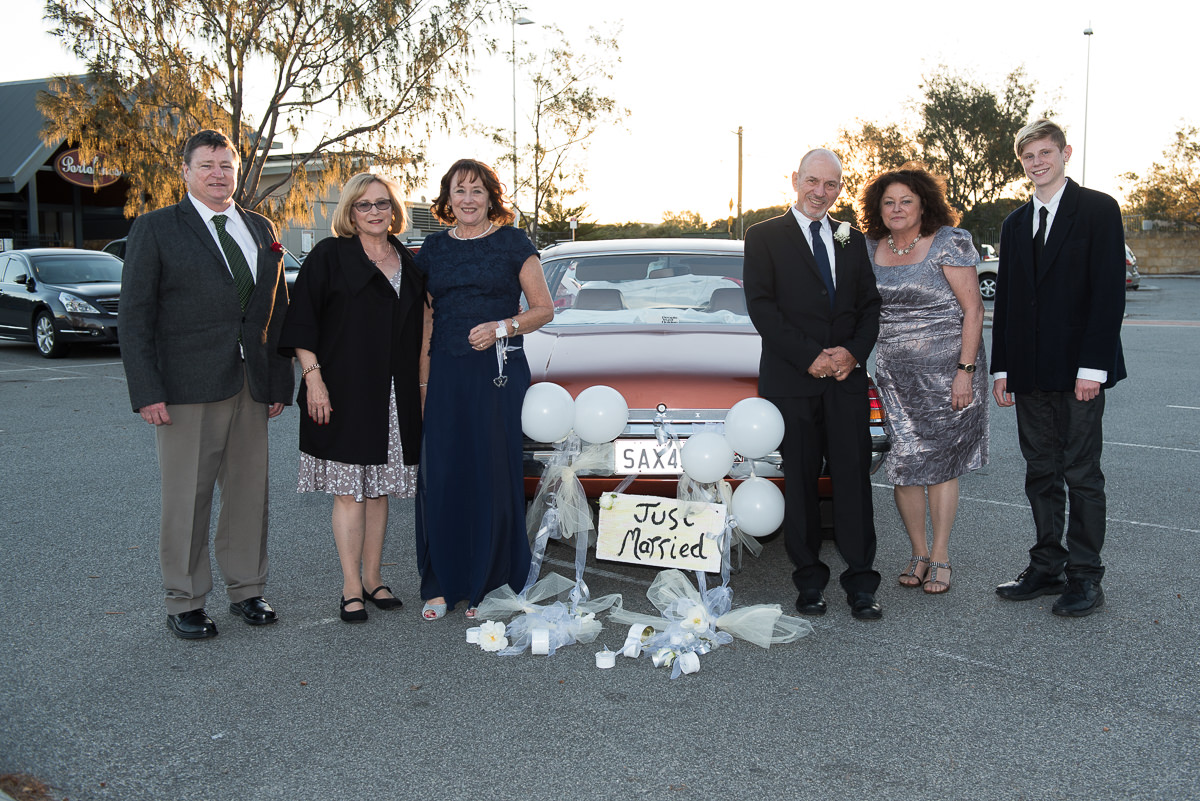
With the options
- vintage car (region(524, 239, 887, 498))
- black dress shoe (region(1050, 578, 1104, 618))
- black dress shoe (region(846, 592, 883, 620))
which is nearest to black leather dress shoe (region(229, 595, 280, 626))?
vintage car (region(524, 239, 887, 498))

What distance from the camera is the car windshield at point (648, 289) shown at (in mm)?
5188

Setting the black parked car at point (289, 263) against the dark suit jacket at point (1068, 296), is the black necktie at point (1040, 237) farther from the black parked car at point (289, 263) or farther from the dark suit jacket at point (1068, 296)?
the black parked car at point (289, 263)

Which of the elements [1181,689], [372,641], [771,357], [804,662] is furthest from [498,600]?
[1181,689]

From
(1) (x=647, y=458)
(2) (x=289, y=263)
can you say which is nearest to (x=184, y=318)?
(1) (x=647, y=458)

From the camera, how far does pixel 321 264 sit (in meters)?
4.02

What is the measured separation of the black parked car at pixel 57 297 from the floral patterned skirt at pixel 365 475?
11.9 meters

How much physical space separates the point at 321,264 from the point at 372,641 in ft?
4.90

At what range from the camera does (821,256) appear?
4.17 m

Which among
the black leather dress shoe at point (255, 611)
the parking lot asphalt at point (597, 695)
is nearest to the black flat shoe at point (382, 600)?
the parking lot asphalt at point (597, 695)

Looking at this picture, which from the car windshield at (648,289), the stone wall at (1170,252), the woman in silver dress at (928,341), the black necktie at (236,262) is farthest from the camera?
the stone wall at (1170,252)

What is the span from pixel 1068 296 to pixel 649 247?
2.25m

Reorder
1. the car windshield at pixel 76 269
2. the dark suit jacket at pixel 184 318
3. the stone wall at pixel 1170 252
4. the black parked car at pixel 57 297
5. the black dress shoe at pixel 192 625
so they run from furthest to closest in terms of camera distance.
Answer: the stone wall at pixel 1170 252
the car windshield at pixel 76 269
the black parked car at pixel 57 297
the black dress shoe at pixel 192 625
the dark suit jacket at pixel 184 318

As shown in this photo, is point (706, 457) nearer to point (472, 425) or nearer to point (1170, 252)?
point (472, 425)

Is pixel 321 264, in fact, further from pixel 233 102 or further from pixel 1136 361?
pixel 233 102
